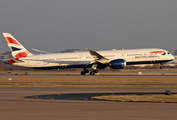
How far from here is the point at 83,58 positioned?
159 ft

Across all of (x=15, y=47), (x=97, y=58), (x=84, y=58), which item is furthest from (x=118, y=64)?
(x=15, y=47)

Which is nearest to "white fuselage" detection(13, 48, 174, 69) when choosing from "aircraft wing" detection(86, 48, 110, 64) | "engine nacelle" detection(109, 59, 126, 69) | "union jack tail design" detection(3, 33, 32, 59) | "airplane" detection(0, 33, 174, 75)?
"airplane" detection(0, 33, 174, 75)

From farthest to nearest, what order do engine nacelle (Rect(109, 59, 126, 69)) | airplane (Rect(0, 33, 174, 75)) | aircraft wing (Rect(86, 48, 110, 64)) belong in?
airplane (Rect(0, 33, 174, 75)) < aircraft wing (Rect(86, 48, 110, 64)) < engine nacelle (Rect(109, 59, 126, 69))

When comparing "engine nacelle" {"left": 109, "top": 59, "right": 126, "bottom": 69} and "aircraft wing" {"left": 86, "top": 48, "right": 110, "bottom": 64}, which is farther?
"aircraft wing" {"left": 86, "top": 48, "right": 110, "bottom": 64}

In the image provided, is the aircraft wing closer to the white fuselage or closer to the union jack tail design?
the white fuselage

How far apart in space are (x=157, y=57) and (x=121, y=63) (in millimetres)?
7356

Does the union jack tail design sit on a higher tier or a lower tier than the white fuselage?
higher

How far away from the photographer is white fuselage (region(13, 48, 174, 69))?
4750 cm

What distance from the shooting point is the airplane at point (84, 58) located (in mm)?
47500

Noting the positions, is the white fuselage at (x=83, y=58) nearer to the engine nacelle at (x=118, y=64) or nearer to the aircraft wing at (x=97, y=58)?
the aircraft wing at (x=97, y=58)

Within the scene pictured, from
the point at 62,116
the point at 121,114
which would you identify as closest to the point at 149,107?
the point at 121,114

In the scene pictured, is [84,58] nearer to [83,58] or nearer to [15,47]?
[83,58]

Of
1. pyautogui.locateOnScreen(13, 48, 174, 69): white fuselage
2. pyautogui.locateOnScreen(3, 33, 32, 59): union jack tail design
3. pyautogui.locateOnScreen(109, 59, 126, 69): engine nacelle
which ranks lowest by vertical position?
pyautogui.locateOnScreen(109, 59, 126, 69): engine nacelle

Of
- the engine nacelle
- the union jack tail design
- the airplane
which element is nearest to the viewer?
the engine nacelle
